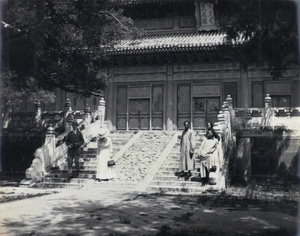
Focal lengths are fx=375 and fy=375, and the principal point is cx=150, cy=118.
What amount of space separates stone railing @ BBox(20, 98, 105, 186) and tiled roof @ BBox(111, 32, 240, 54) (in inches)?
121

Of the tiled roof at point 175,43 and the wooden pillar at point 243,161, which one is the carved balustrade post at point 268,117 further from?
the tiled roof at point 175,43

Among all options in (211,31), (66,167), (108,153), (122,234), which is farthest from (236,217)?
(211,31)

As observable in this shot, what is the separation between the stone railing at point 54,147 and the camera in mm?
10898

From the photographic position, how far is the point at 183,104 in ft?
55.8

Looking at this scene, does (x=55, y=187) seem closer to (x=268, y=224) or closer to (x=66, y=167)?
(x=66, y=167)

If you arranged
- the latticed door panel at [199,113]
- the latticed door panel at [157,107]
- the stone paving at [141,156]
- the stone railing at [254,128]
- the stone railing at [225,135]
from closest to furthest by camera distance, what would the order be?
the stone railing at [225,135] → the stone paving at [141,156] → the stone railing at [254,128] → the latticed door panel at [199,113] → the latticed door panel at [157,107]

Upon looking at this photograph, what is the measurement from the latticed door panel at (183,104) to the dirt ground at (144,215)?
26.9 feet

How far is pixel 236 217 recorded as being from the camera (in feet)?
19.7

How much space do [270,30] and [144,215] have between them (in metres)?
4.96

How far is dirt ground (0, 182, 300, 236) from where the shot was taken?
16.3 feet

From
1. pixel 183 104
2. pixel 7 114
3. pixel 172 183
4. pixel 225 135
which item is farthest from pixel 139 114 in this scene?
pixel 172 183

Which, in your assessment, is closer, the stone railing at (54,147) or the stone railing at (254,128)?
the stone railing at (54,147)

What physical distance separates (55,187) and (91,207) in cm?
395

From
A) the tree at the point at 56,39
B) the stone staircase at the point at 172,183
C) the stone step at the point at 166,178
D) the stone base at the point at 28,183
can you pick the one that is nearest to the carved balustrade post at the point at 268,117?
the stone staircase at the point at 172,183
